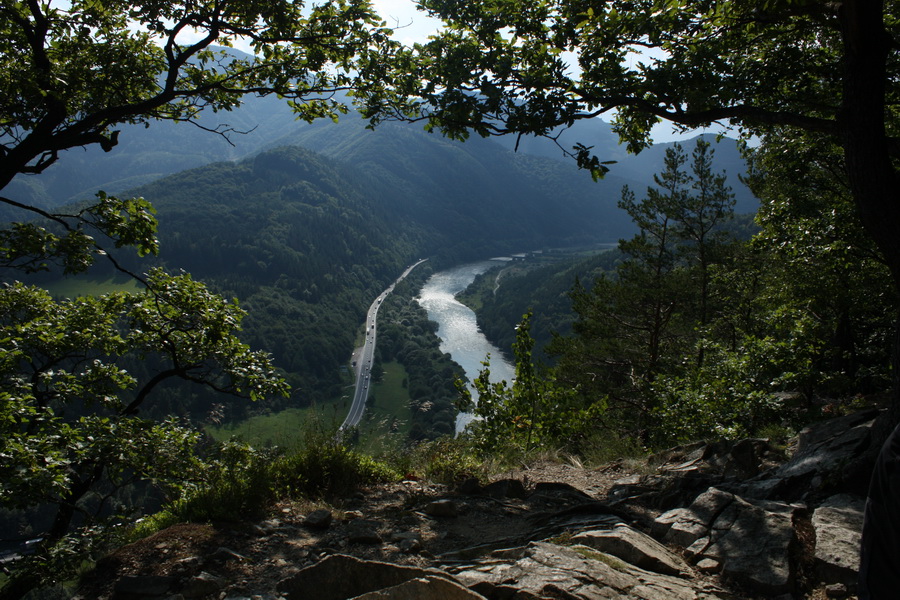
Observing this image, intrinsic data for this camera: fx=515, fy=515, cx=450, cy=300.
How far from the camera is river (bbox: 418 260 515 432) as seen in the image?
75.8 m

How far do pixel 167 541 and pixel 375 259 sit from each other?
16644 centimetres

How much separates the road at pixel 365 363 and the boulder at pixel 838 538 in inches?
2057

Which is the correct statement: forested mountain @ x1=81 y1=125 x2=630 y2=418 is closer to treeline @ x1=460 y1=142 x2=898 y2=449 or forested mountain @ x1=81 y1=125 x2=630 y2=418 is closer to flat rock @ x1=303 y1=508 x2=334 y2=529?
treeline @ x1=460 y1=142 x2=898 y2=449

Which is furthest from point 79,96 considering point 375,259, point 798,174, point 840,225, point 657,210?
point 375,259

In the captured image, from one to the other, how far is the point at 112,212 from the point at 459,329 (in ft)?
320

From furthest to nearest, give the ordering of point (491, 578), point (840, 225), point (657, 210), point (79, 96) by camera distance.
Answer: point (657, 210)
point (840, 225)
point (79, 96)
point (491, 578)

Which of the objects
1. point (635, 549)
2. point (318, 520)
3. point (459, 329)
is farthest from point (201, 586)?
point (459, 329)

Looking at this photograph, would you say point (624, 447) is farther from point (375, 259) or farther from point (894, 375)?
point (375, 259)

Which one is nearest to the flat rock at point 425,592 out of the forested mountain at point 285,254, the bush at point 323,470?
the bush at point 323,470

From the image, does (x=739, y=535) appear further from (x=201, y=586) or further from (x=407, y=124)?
(x=407, y=124)

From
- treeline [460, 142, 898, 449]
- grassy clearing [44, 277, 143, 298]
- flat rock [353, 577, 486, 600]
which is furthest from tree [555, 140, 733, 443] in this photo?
grassy clearing [44, 277, 143, 298]

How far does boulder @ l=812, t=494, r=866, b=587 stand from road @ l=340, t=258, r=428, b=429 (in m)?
52.3

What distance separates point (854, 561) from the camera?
3027 millimetres

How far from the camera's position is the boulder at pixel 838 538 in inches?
119
